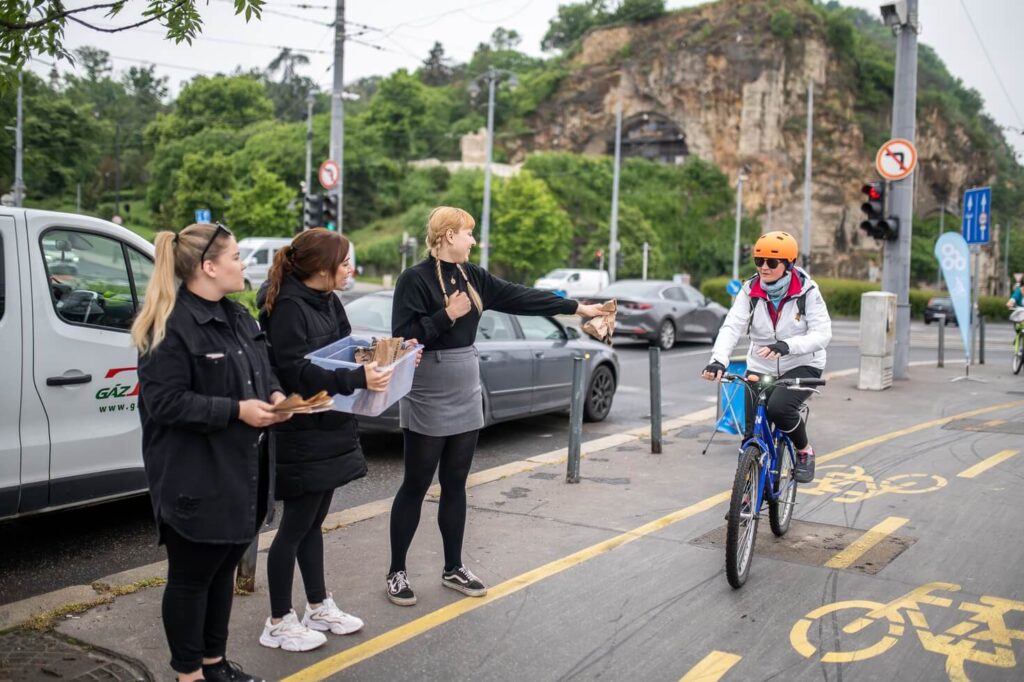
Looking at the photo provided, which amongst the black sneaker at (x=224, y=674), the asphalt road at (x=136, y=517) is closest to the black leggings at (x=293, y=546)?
the black sneaker at (x=224, y=674)

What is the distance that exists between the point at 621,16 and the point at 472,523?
300 feet

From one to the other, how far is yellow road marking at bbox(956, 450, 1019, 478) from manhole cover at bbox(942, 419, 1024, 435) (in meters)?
1.28

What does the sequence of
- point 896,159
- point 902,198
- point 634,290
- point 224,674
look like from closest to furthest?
point 224,674
point 896,159
point 902,198
point 634,290

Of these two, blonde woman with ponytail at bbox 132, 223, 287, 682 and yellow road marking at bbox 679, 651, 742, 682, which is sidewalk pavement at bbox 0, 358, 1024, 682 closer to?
blonde woman with ponytail at bbox 132, 223, 287, 682

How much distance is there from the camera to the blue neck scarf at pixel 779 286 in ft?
18.3

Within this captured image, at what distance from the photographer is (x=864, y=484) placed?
7.40 metres

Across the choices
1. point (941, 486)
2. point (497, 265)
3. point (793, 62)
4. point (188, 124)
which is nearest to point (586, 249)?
point (497, 265)

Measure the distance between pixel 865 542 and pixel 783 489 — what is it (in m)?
0.59

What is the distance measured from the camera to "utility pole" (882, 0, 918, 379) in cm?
1446

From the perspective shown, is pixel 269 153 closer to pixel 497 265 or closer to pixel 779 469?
pixel 497 265

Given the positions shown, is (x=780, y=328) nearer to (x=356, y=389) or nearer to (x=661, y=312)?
(x=356, y=389)

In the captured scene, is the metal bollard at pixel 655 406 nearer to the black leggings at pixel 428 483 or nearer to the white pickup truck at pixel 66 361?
the black leggings at pixel 428 483

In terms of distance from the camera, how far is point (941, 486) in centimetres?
738

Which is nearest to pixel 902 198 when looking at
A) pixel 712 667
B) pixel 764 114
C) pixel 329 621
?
pixel 712 667
